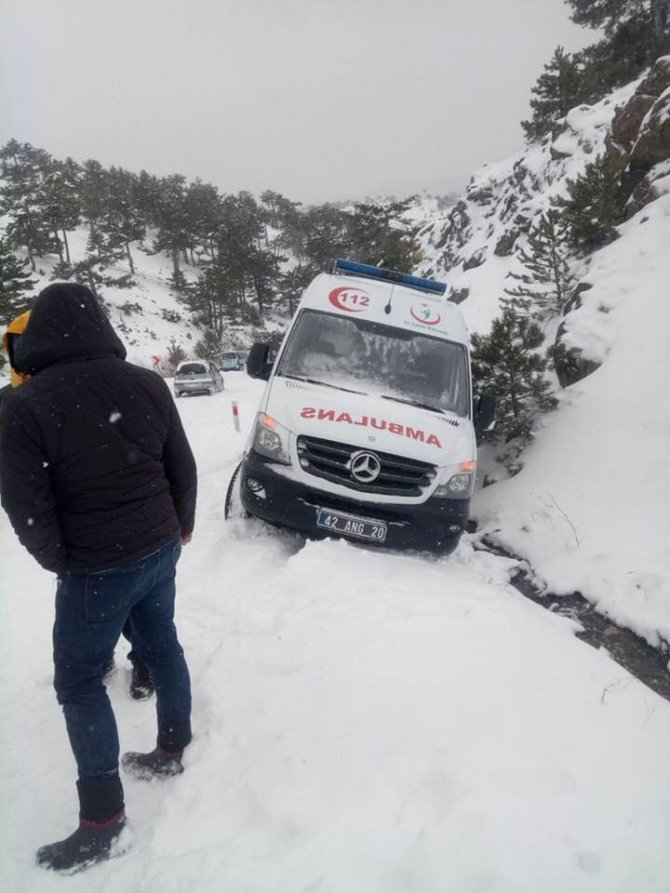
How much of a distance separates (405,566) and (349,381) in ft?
6.65

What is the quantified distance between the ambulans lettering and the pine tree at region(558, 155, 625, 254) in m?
9.74

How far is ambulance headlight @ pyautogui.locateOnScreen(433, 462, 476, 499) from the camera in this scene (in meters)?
4.76

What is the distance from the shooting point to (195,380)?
895 inches

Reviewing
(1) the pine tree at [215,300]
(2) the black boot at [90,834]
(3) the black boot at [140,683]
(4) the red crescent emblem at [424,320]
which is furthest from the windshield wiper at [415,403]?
(1) the pine tree at [215,300]

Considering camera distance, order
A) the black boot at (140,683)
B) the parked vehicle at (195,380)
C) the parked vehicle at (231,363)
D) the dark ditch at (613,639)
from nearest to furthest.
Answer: the black boot at (140,683) → the dark ditch at (613,639) → the parked vehicle at (195,380) → the parked vehicle at (231,363)

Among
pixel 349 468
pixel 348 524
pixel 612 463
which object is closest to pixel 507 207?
pixel 612 463

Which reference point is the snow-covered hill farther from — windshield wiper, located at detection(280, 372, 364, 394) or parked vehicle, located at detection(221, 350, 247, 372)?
parked vehicle, located at detection(221, 350, 247, 372)

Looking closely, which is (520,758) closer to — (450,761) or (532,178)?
(450,761)

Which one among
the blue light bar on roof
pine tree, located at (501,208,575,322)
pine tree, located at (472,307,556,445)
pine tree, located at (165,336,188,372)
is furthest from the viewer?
pine tree, located at (165,336,188,372)

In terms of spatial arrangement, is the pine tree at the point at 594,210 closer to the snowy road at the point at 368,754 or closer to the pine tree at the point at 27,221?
the snowy road at the point at 368,754

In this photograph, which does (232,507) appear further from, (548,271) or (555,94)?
(555,94)

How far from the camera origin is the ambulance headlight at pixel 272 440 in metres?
4.76

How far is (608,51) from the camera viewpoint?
27812mm

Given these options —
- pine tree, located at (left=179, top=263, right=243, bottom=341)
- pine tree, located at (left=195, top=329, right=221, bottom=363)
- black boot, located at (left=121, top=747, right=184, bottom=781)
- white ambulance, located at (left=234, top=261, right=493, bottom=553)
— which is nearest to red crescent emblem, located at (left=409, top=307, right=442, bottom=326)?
white ambulance, located at (left=234, top=261, right=493, bottom=553)
